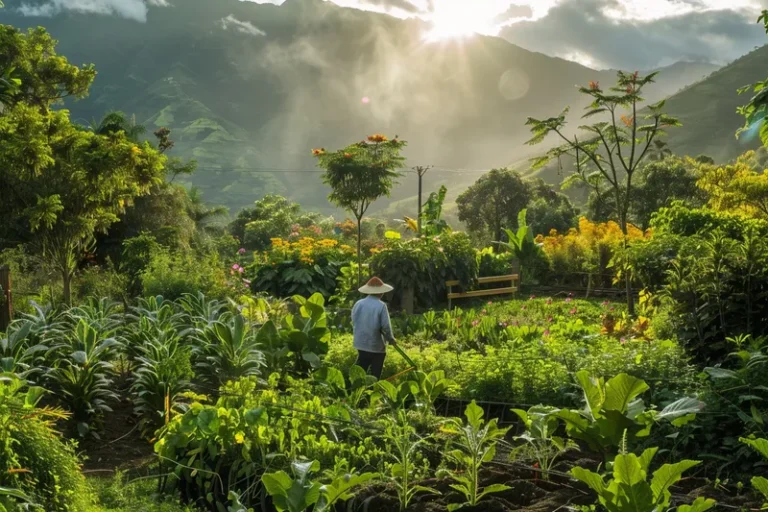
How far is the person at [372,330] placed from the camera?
710 centimetres

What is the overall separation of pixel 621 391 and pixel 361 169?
450 inches

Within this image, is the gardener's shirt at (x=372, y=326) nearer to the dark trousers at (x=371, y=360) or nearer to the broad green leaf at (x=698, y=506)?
the dark trousers at (x=371, y=360)

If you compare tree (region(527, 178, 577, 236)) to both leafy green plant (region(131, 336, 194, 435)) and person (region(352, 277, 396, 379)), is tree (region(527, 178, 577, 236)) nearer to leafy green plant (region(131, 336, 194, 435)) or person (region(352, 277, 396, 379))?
person (region(352, 277, 396, 379))

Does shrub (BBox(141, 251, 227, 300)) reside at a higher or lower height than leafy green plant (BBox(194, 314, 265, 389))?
higher

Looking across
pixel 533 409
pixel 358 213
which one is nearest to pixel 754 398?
pixel 533 409

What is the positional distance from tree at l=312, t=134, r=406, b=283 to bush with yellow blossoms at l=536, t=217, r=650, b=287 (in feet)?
16.5

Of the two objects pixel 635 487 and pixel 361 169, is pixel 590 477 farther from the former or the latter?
pixel 361 169

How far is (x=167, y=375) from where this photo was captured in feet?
19.1

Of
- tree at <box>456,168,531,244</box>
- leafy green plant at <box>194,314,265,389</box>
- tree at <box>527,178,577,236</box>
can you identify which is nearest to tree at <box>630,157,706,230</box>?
tree at <box>527,178,577,236</box>

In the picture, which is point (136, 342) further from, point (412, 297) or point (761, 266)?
point (412, 297)

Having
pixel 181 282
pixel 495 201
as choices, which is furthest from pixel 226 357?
pixel 495 201

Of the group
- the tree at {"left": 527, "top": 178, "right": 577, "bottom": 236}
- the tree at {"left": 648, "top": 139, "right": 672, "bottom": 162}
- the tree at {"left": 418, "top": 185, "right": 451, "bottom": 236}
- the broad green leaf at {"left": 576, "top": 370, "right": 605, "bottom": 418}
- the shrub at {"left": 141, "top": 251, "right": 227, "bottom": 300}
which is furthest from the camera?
the tree at {"left": 648, "top": 139, "right": 672, "bottom": 162}

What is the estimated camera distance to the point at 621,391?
3754 millimetres

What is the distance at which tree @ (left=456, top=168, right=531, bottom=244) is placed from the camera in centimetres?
3481
